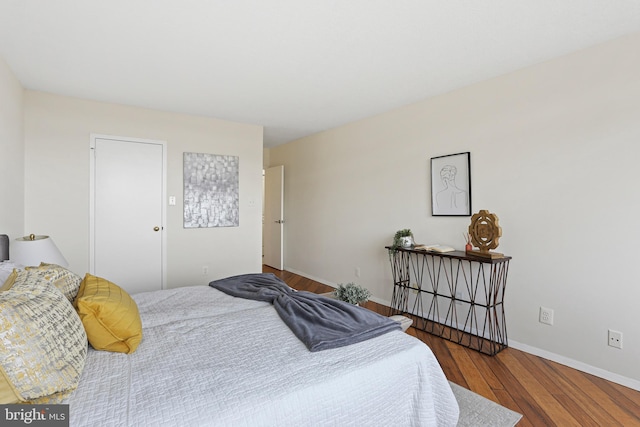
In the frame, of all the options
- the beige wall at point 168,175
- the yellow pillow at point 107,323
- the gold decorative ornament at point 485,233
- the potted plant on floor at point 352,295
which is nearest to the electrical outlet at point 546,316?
the gold decorative ornament at point 485,233

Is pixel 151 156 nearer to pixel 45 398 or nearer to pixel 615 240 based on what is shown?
pixel 45 398

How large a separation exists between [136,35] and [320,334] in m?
2.30

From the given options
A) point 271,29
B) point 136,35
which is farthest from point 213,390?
point 136,35

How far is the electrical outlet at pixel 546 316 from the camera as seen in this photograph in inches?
102

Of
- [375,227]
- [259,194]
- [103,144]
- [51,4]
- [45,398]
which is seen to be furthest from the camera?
[259,194]

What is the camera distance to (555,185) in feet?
8.29

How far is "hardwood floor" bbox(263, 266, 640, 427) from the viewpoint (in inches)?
73.8

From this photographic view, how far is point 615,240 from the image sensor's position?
2.26 metres

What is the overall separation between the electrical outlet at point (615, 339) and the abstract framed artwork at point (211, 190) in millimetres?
3962

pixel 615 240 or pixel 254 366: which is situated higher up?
pixel 615 240

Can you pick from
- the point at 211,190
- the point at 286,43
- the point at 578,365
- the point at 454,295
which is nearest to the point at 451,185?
the point at 454,295

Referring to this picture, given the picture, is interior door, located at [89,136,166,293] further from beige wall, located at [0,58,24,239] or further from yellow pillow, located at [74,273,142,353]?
yellow pillow, located at [74,273,142,353]

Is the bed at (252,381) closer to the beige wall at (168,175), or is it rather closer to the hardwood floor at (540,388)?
the hardwood floor at (540,388)

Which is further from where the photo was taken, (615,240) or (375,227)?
(375,227)
